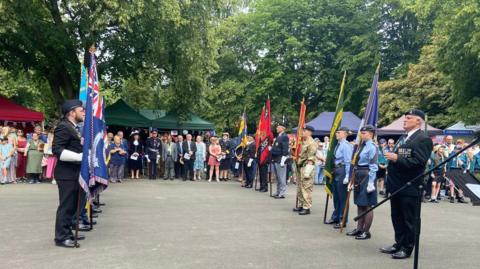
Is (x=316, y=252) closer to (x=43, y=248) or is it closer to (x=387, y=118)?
(x=43, y=248)

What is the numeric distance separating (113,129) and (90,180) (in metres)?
17.9

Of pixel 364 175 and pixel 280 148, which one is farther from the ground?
pixel 280 148

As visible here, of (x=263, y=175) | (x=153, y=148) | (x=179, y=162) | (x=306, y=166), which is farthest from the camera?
(x=179, y=162)

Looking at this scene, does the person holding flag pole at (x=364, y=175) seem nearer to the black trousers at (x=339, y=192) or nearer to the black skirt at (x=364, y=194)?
the black skirt at (x=364, y=194)

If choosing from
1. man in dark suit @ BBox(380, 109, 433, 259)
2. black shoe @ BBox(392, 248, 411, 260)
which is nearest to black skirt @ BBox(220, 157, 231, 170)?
man in dark suit @ BBox(380, 109, 433, 259)

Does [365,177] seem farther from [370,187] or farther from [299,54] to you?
[299,54]

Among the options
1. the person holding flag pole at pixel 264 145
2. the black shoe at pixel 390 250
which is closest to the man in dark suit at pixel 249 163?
the person holding flag pole at pixel 264 145

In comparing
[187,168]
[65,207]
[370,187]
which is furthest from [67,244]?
[187,168]

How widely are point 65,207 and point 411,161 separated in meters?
5.01

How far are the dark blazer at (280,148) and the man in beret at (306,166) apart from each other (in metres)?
2.51

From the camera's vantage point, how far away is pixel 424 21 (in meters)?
32.8

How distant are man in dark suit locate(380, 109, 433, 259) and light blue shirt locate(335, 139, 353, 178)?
2096mm

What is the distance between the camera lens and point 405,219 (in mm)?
6734

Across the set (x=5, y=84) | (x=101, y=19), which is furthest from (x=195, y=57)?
(x=5, y=84)
